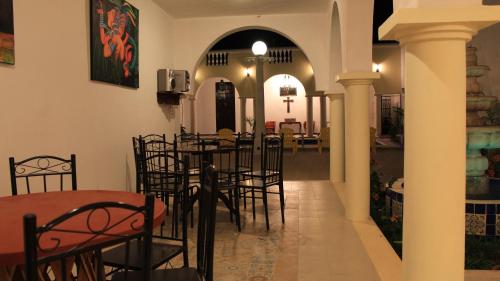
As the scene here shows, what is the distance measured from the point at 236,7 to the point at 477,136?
4.79 m

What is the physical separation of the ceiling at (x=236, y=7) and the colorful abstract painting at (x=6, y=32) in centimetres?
400

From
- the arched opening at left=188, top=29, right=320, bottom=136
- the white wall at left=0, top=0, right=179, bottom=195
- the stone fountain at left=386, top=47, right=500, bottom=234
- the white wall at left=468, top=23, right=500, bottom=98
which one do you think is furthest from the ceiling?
the arched opening at left=188, top=29, right=320, bottom=136

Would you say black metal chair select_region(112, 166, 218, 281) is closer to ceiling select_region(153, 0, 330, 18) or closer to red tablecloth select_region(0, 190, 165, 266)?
red tablecloth select_region(0, 190, 165, 266)

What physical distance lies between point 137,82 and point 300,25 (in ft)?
11.8

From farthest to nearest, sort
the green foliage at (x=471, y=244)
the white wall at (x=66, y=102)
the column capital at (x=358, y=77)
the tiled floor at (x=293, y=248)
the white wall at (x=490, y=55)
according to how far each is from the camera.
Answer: the white wall at (x=490, y=55), the column capital at (x=358, y=77), the green foliage at (x=471, y=244), the white wall at (x=66, y=102), the tiled floor at (x=293, y=248)

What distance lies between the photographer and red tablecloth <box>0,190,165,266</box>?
167 cm

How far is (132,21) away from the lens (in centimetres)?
630

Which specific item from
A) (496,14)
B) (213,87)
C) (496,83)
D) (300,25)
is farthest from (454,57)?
(213,87)

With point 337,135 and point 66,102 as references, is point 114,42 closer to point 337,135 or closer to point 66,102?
point 66,102

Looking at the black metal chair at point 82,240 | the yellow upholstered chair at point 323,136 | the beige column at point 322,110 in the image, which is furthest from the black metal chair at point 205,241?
the beige column at point 322,110

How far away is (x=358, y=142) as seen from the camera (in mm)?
5051

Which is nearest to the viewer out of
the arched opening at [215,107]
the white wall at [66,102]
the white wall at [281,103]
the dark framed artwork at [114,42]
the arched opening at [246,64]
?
the white wall at [66,102]

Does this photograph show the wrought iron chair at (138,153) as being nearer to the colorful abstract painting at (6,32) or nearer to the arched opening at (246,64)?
the colorful abstract painting at (6,32)

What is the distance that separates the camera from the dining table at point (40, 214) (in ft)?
5.51
